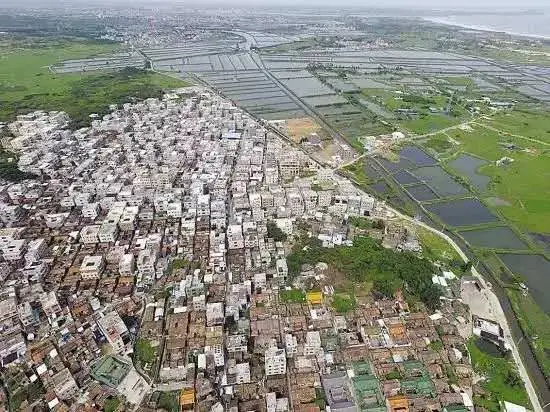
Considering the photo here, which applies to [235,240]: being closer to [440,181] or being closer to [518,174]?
[440,181]

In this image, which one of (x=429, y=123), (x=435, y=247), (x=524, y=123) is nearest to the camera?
(x=435, y=247)

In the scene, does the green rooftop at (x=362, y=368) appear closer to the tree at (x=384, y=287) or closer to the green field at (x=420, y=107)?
the tree at (x=384, y=287)

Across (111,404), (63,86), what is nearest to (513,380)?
(111,404)

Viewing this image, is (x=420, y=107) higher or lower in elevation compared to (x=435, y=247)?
lower

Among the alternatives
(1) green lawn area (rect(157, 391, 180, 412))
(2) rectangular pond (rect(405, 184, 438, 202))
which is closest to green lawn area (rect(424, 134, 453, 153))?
(2) rectangular pond (rect(405, 184, 438, 202))

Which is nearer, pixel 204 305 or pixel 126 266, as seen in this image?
pixel 204 305

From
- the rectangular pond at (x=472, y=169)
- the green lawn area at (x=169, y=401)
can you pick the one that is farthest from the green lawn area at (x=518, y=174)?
the green lawn area at (x=169, y=401)

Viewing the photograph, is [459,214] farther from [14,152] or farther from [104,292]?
[14,152]

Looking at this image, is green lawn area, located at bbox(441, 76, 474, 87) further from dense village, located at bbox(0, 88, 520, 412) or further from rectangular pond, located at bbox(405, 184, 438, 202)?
dense village, located at bbox(0, 88, 520, 412)
